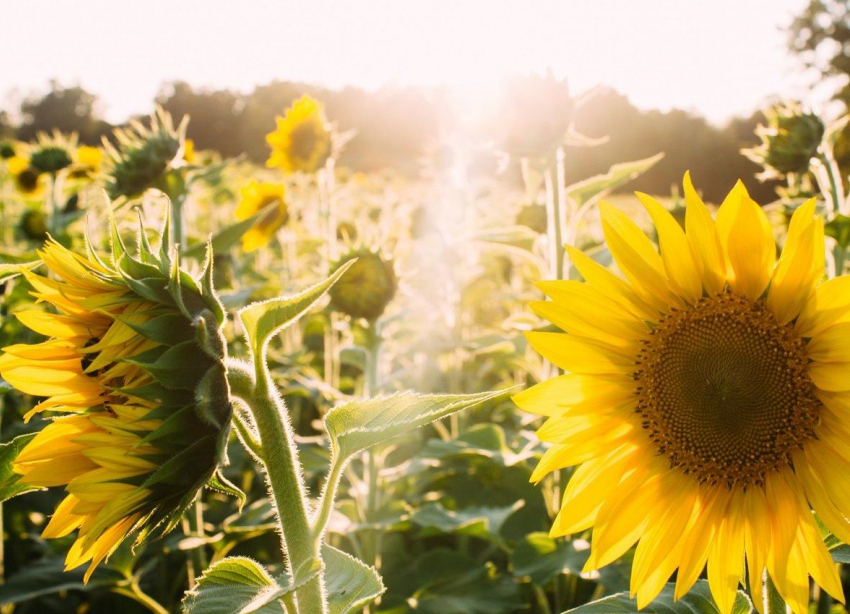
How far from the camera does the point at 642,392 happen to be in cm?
125

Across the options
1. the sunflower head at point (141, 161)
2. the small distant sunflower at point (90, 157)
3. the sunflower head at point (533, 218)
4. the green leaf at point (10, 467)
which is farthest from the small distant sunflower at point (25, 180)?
the green leaf at point (10, 467)

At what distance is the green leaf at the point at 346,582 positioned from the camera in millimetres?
993

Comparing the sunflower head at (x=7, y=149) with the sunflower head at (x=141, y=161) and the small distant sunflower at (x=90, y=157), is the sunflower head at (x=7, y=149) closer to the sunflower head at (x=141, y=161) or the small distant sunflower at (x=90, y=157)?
the small distant sunflower at (x=90, y=157)

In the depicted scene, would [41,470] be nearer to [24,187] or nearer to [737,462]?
[737,462]

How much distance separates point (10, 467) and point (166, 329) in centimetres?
37

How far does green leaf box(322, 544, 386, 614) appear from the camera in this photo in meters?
0.99

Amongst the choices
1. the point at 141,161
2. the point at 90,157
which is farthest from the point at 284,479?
the point at 90,157

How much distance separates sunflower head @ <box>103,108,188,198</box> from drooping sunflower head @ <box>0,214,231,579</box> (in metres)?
1.72

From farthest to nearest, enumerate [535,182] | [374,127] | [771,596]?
[374,127] → [535,182] → [771,596]

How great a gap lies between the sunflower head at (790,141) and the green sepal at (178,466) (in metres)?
1.87

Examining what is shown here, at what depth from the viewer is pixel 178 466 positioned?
93 centimetres

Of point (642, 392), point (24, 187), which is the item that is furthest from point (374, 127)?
point (642, 392)

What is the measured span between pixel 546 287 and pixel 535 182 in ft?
3.88

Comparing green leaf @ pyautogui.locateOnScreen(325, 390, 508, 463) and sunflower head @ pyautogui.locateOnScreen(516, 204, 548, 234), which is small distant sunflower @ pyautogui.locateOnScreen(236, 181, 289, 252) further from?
green leaf @ pyautogui.locateOnScreen(325, 390, 508, 463)
